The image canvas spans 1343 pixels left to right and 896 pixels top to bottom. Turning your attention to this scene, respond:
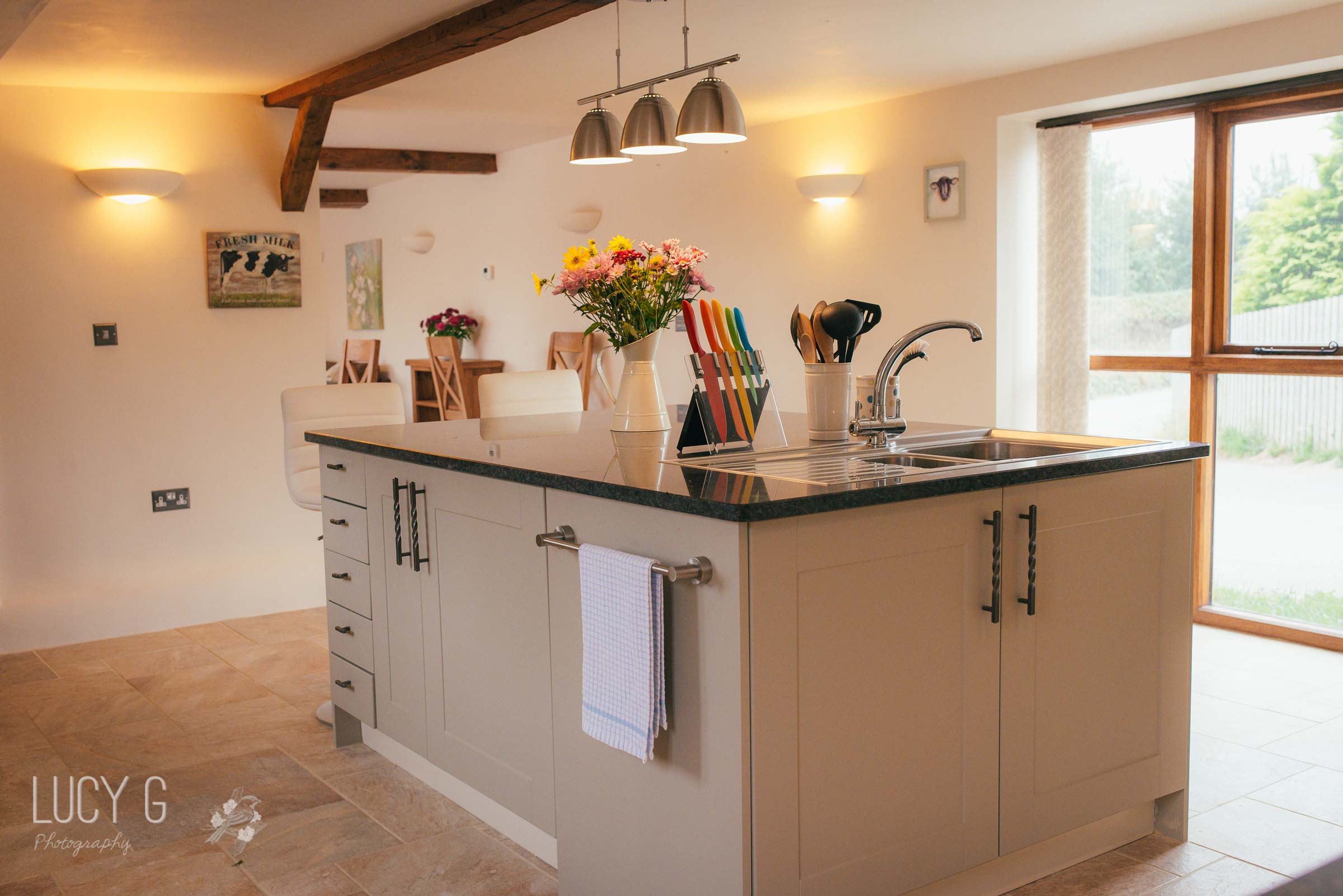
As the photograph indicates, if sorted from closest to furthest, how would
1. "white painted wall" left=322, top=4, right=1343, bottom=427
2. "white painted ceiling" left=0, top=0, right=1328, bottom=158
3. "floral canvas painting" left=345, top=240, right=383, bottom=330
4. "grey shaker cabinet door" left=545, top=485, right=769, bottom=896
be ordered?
"grey shaker cabinet door" left=545, top=485, right=769, bottom=896, "white painted ceiling" left=0, top=0, right=1328, bottom=158, "white painted wall" left=322, top=4, right=1343, bottom=427, "floral canvas painting" left=345, top=240, right=383, bottom=330

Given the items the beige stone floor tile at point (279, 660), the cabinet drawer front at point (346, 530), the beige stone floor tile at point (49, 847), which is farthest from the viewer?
the beige stone floor tile at point (279, 660)

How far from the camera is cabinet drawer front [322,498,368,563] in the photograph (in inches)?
114

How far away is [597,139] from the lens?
3.08 meters

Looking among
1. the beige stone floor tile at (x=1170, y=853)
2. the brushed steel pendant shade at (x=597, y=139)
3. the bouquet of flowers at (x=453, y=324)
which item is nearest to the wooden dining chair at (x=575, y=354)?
the bouquet of flowers at (x=453, y=324)

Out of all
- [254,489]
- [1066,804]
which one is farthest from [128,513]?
[1066,804]

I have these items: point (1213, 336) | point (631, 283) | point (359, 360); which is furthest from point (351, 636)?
point (359, 360)

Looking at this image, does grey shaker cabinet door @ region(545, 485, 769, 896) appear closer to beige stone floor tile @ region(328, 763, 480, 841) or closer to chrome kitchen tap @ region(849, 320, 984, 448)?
beige stone floor tile @ region(328, 763, 480, 841)

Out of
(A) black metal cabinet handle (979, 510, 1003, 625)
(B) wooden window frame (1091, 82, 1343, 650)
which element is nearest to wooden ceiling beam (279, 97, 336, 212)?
(B) wooden window frame (1091, 82, 1343, 650)

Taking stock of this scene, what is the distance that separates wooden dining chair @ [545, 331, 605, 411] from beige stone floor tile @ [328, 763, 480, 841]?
384 cm

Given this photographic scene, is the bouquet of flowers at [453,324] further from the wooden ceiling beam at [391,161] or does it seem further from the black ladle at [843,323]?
the black ladle at [843,323]

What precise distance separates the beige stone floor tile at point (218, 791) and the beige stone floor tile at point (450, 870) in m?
0.39

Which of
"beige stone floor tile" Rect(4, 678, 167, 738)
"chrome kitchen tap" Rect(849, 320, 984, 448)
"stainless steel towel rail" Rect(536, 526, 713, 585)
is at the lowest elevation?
"beige stone floor tile" Rect(4, 678, 167, 738)

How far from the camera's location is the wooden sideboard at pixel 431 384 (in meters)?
7.61

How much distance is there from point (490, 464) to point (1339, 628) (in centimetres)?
331
